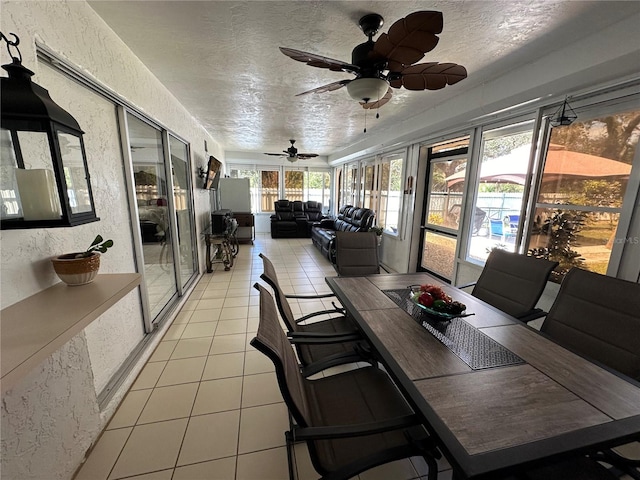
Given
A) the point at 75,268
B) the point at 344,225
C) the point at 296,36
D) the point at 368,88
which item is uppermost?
the point at 296,36

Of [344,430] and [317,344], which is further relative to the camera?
[317,344]

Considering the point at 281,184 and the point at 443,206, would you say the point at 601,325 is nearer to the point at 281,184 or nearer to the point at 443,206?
the point at 443,206

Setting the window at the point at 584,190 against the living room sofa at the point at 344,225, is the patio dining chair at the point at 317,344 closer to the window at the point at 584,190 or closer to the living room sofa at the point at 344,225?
the window at the point at 584,190

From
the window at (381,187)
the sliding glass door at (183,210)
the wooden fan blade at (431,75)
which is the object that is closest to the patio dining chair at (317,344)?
the wooden fan blade at (431,75)

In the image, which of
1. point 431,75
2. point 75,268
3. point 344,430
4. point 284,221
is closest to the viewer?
point 344,430

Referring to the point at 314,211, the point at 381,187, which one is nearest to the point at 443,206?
the point at 381,187

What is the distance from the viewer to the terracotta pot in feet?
3.88

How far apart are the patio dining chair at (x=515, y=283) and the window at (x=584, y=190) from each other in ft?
2.31

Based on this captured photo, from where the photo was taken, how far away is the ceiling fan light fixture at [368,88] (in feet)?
4.90

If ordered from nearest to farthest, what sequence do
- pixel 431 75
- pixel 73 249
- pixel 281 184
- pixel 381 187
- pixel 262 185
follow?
pixel 73 249, pixel 431 75, pixel 381 187, pixel 262 185, pixel 281 184

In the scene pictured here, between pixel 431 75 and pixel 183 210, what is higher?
pixel 431 75

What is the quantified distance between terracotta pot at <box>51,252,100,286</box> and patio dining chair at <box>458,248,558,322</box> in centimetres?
244

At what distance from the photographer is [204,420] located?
1.61 meters

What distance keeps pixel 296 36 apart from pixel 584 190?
99.7 inches
